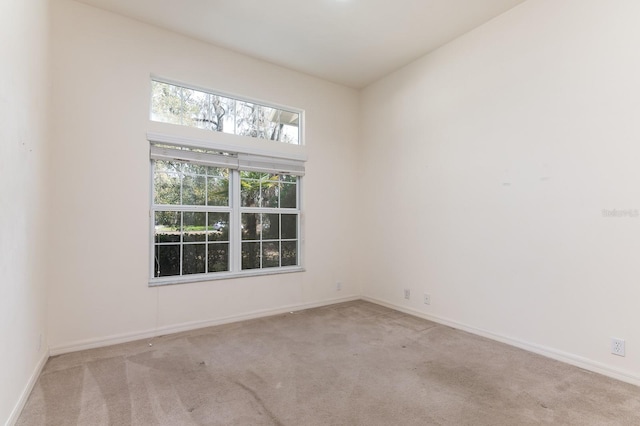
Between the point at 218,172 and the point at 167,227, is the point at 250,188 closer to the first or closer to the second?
the point at 218,172

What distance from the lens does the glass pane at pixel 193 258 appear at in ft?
11.7

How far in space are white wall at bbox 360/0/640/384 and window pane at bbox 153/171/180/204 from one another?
2733 millimetres

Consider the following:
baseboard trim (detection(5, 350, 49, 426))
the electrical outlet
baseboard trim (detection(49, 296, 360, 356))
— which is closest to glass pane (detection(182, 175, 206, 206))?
baseboard trim (detection(49, 296, 360, 356))

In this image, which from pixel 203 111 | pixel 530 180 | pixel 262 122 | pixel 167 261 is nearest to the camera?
pixel 530 180

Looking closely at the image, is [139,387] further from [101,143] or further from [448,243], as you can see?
[448,243]

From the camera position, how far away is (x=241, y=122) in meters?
4.00

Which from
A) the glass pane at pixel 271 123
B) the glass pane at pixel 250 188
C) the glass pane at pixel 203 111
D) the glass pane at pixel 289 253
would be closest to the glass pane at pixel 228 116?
the glass pane at pixel 203 111

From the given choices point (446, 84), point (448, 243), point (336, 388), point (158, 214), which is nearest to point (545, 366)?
point (448, 243)

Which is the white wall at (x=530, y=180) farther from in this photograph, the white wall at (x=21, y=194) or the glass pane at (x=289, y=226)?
the white wall at (x=21, y=194)

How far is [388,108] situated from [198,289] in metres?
3.42

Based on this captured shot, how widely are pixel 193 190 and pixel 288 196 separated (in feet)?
4.13

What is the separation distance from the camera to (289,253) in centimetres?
438

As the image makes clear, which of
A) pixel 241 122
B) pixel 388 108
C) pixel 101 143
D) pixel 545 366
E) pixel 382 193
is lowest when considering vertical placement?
pixel 545 366

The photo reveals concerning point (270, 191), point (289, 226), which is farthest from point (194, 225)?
point (289, 226)
